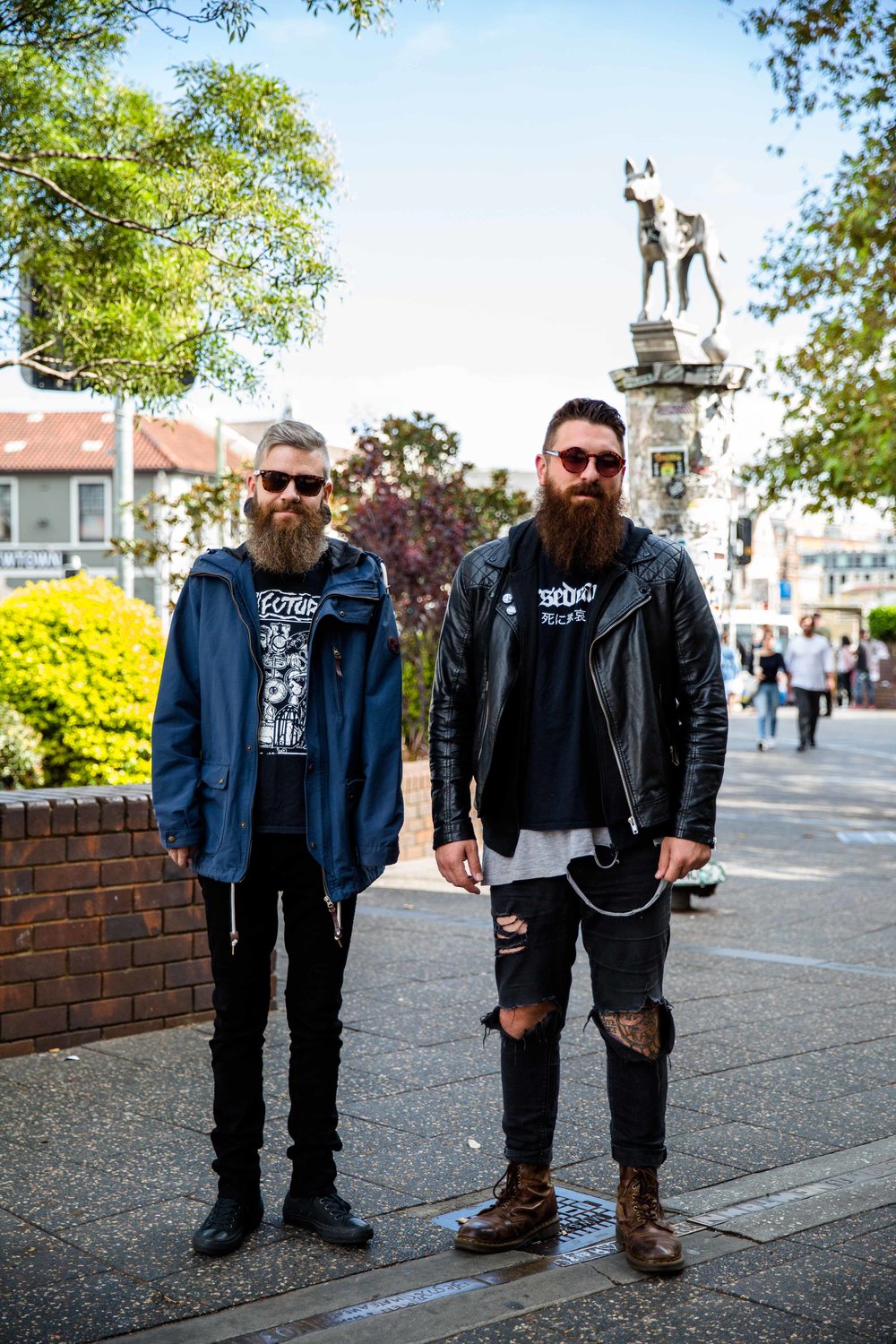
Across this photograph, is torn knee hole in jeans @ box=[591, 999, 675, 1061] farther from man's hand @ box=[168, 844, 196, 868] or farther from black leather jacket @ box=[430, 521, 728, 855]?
man's hand @ box=[168, 844, 196, 868]

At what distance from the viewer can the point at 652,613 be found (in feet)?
12.2

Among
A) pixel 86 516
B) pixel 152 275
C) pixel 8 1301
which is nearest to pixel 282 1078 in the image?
pixel 8 1301

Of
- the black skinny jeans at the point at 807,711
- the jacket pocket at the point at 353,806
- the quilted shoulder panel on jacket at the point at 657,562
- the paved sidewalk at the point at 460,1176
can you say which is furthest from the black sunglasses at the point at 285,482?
the black skinny jeans at the point at 807,711

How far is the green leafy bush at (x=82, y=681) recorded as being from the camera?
827 centimetres

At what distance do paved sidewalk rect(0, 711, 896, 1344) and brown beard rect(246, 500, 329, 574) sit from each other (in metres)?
1.67

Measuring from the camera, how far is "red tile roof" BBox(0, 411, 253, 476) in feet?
184

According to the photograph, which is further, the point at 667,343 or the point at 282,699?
the point at 667,343

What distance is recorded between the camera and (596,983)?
148 inches

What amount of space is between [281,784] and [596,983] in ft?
3.00

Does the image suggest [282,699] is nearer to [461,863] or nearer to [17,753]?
[461,863]

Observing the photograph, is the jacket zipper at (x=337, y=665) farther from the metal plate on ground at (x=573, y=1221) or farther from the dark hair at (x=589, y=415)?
the metal plate on ground at (x=573, y=1221)

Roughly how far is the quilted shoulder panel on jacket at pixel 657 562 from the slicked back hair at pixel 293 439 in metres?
0.83

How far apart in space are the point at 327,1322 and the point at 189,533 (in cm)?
1379

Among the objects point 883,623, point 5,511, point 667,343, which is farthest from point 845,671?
point 667,343
